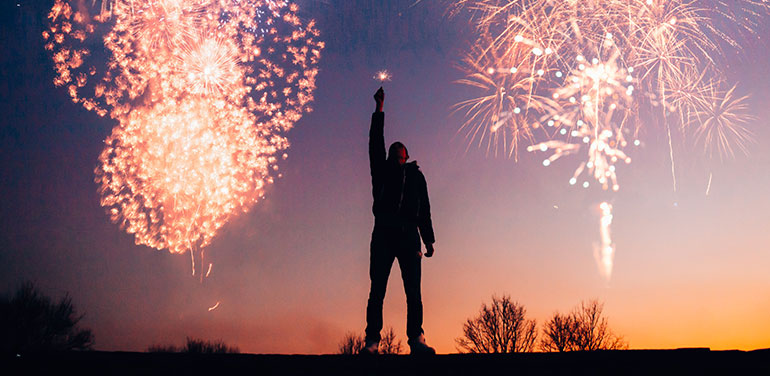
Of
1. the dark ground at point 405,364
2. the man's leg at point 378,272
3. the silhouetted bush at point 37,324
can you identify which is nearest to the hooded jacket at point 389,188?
the man's leg at point 378,272

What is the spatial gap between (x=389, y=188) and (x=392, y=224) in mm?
337

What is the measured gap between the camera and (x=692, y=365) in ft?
8.72

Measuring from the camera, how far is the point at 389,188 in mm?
4750

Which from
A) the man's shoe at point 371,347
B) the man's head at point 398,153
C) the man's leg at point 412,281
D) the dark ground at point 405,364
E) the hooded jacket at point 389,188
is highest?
the man's head at point 398,153

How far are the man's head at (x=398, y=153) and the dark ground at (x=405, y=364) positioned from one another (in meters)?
2.23

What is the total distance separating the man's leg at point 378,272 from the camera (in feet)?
15.0

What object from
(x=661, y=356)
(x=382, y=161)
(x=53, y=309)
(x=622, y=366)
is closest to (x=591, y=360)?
(x=622, y=366)

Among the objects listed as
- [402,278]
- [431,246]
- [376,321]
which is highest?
[431,246]

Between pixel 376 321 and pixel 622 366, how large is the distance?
2.28m

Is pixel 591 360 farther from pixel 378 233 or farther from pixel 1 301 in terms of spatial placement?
pixel 1 301

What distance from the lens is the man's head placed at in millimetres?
4859

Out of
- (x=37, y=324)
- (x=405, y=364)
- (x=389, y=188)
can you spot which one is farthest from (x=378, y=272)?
(x=37, y=324)

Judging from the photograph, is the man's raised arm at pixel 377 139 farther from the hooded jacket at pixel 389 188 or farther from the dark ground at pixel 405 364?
the dark ground at pixel 405 364

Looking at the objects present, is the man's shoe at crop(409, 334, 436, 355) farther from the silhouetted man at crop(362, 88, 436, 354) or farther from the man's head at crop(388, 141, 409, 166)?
the man's head at crop(388, 141, 409, 166)
